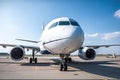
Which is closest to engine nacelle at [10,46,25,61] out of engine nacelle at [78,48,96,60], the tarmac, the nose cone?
the tarmac

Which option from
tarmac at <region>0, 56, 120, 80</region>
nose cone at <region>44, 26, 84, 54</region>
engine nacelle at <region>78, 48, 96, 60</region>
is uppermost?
nose cone at <region>44, 26, 84, 54</region>

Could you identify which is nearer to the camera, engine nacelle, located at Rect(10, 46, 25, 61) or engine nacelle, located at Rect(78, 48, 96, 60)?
engine nacelle, located at Rect(78, 48, 96, 60)

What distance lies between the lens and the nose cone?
10148mm

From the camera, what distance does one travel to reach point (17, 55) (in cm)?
1697

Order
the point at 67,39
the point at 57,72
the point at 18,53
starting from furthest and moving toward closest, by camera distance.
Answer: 1. the point at 18,53
2. the point at 57,72
3. the point at 67,39

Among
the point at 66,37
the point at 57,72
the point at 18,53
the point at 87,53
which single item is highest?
the point at 66,37

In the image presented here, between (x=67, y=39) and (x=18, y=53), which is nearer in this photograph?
(x=67, y=39)

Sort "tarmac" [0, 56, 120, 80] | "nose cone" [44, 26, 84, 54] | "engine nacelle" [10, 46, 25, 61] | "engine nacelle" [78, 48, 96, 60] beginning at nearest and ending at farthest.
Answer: "tarmac" [0, 56, 120, 80] → "nose cone" [44, 26, 84, 54] → "engine nacelle" [78, 48, 96, 60] → "engine nacelle" [10, 46, 25, 61]

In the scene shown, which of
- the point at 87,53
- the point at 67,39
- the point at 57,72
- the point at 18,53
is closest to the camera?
the point at 67,39

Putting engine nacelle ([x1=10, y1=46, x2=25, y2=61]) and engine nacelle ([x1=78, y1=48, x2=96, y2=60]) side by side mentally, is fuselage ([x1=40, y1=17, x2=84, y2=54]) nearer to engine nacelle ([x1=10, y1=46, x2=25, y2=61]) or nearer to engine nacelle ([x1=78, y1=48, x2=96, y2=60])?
engine nacelle ([x1=78, y1=48, x2=96, y2=60])

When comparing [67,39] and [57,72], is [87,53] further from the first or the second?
[67,39]

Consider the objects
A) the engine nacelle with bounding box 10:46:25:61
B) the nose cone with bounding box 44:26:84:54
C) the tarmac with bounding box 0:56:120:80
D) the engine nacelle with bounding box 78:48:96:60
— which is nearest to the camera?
the tarmac with bounding box 0:56:120:80

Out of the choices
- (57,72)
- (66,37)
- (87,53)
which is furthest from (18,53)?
(66,37)

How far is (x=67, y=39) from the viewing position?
401 inches
